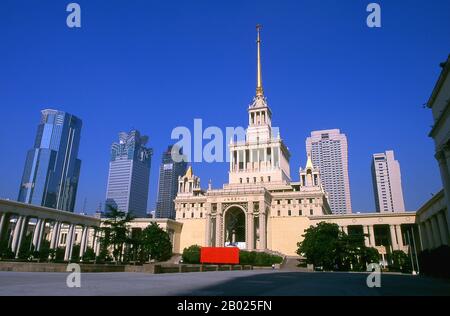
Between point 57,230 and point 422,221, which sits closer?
point 422,221

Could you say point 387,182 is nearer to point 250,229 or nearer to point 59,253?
point 250,229

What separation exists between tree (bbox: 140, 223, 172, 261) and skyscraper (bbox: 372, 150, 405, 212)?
142746mm

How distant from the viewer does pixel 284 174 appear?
3871 inches

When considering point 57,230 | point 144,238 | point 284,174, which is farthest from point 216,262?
point 284,174

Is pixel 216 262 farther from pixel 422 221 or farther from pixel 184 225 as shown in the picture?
pixel 422 221

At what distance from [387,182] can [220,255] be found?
157958mm

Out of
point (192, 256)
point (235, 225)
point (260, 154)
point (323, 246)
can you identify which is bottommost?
point (192, 256)

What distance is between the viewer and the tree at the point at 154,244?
224 feet

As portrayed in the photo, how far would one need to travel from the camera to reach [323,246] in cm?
5488

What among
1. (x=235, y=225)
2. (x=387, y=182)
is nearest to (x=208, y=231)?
(x=235, y=225)

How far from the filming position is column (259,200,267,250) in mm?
75750

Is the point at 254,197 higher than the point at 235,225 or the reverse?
higher
